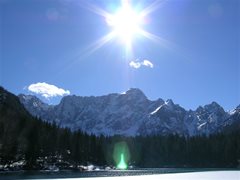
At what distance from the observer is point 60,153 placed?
164 m

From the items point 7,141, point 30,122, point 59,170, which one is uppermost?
point 30,122

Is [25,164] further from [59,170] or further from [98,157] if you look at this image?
[98,157]

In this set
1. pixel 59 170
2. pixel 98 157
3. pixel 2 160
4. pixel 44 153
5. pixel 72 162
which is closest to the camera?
pixel 2 160

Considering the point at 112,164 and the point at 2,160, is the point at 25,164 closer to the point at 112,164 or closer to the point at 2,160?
the point at 2,160

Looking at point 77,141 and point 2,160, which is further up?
point 77,141

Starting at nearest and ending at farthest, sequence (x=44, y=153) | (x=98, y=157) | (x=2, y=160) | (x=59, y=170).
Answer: (x=2, y=160) → (x=59, y=170) → (x=44, y=153) → (x=98, y=157)

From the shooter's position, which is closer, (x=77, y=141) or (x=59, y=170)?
(x=59, y=170)

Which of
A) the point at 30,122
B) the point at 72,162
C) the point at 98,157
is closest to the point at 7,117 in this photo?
the point at 30,122

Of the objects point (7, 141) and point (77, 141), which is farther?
point (77, 141)

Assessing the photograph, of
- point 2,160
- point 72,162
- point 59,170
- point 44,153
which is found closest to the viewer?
point 2,160

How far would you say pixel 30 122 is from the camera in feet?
516

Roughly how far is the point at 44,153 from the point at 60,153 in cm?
1070

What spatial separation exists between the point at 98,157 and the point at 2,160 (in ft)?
198

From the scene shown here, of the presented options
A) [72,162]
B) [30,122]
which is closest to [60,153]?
[72,162]
